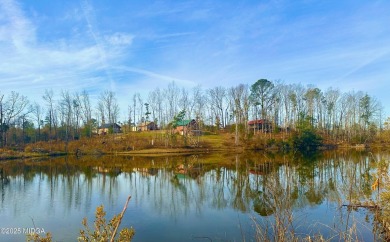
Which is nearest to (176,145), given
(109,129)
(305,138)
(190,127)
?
(190,127)

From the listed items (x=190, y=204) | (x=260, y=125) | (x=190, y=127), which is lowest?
(x=190, y=204)

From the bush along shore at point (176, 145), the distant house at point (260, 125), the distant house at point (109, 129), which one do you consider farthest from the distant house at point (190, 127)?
the distant house at point (109, 129)

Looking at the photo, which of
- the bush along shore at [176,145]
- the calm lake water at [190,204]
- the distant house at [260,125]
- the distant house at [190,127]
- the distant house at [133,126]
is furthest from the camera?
the distant house at [133,126]

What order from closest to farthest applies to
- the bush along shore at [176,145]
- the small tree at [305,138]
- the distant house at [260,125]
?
the bush along shore at [176,145]
the small tree at [305,138]
the distant house at [260,125]

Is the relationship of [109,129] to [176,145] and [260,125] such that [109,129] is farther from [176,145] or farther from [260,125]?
[260,125]

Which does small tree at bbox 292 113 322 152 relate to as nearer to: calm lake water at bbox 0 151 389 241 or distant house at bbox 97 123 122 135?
calm lake water at bbox 0 151 389 241

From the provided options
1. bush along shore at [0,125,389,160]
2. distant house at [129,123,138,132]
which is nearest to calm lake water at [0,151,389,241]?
bush along shore at [0,125,389,160]

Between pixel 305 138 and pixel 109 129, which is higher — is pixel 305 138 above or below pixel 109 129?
below

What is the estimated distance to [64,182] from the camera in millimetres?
20375

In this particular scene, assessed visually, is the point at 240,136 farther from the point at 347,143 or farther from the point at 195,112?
the point at 347,143

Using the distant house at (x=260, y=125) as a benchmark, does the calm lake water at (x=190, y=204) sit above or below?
below

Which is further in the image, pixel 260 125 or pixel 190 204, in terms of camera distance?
pixel 260 125

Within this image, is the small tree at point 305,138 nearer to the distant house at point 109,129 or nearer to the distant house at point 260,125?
the distant house at point 260,125

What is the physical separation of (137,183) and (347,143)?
49878 mm
